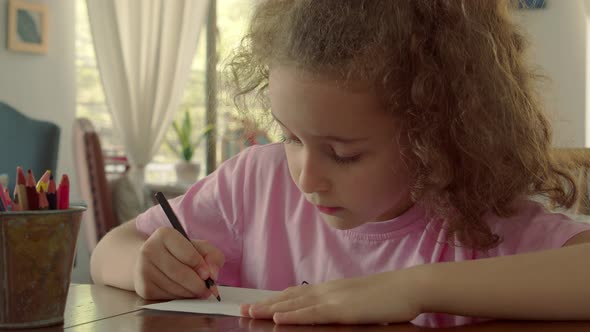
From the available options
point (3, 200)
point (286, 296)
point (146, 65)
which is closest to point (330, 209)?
point (286, 296)

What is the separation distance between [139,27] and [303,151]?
4.32 metres

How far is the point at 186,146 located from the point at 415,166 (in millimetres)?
4090

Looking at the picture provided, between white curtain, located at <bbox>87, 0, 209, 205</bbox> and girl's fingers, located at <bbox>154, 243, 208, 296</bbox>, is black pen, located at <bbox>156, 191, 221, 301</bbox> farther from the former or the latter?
white curtain, located at <bbox>87, 0, 209, 205</bbox>

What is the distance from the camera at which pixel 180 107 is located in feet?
17.9

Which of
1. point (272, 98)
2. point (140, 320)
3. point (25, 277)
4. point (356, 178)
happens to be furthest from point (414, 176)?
point (25, 277)

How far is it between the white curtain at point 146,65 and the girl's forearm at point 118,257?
3.75 meters

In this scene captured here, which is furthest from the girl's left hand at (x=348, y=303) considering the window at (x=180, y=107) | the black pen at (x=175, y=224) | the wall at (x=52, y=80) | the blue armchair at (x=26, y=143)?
the window at (x=180, y=107)

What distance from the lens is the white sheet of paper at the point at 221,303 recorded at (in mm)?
941

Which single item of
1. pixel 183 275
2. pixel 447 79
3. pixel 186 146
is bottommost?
pixel 186 146

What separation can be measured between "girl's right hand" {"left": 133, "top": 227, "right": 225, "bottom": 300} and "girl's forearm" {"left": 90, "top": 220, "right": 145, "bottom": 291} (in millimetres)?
50

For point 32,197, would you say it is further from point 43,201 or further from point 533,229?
point 533,229

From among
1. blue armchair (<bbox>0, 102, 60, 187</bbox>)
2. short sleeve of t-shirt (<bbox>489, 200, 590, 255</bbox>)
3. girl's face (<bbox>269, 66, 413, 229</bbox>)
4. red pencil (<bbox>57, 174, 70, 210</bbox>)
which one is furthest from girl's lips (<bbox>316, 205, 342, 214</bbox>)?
blue armchair (<bbox>0, 102, 60, 187</bbox>)

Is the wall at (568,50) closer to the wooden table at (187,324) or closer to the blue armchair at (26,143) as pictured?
the blue armchair at (26,143)

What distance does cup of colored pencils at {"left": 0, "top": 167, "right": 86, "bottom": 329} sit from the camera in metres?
0.81
